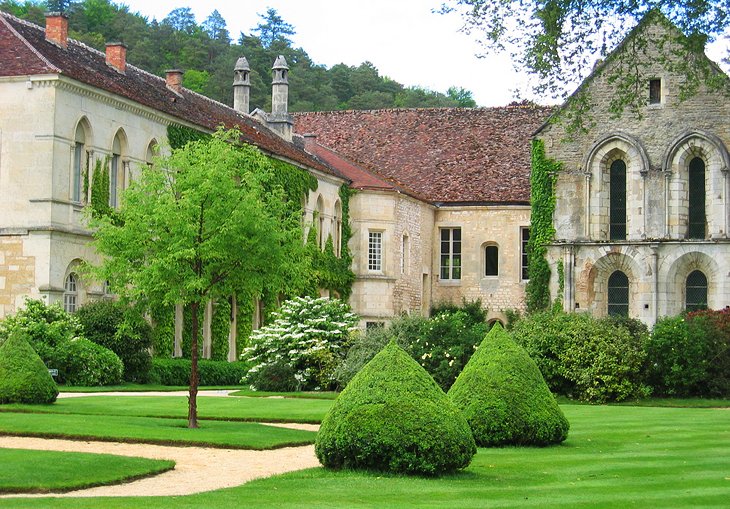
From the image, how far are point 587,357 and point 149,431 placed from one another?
1672 centimetres

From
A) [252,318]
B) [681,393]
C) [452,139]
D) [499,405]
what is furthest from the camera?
[452,139]

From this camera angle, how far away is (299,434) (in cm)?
2333

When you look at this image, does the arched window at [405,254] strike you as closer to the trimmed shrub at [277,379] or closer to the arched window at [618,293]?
the arched window at [618,293]

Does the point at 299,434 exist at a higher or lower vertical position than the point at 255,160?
lower

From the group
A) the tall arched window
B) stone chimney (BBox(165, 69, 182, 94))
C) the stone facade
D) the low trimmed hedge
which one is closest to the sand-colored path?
the low trimmed hedge

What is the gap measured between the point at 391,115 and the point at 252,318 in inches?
785

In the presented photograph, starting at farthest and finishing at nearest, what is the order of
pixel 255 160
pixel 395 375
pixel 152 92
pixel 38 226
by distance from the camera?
pixel 152 92 → pixel 38 226 → pixel 255 160 → pixel 395 375

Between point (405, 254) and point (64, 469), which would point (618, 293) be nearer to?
point (405, 254)

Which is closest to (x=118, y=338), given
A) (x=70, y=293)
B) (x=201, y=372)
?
(x=70, y=293)

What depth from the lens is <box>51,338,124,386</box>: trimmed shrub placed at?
120 feet

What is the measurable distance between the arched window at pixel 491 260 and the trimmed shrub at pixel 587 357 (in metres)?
25.4

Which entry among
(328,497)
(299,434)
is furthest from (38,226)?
(328,497)

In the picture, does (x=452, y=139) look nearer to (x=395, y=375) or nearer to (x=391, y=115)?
(x=391, y=115)

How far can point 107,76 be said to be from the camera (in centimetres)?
4422
